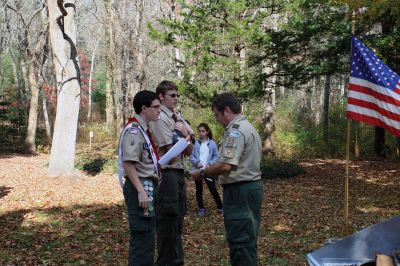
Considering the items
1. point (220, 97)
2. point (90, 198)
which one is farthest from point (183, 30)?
point (220, 97)

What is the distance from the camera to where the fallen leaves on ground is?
6.80m

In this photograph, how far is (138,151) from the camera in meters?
4.17

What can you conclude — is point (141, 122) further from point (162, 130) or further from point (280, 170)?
point (280, 170)

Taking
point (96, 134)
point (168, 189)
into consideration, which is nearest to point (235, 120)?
point (168, 189)

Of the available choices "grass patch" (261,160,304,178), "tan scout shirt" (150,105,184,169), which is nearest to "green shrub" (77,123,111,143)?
"grass patch" (261,160,304,178)

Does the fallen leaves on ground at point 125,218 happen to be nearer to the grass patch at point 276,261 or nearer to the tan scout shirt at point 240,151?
the grass patch at point 276,261

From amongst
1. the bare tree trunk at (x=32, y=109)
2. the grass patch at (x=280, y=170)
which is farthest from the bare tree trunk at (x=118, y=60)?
the grass patch at (x=280, y=170)

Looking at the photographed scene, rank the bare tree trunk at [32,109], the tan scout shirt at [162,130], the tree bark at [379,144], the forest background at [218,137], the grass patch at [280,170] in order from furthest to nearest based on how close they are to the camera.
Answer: the bare tree trunk at [32,109]
the tree bark at [379,144]
the grass patch at [280,170]
the forest background at [218,137]
the tan scout shirt at [162,130]

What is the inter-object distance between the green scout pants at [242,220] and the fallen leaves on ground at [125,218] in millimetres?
2117

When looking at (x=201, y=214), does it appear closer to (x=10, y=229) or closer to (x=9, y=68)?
(x=10, y=229)

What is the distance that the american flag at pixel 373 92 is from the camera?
22.9ft

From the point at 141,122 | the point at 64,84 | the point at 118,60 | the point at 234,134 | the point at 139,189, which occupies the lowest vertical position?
the point at 139,189

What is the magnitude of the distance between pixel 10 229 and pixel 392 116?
6.65m

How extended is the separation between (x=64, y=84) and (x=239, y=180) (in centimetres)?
992
